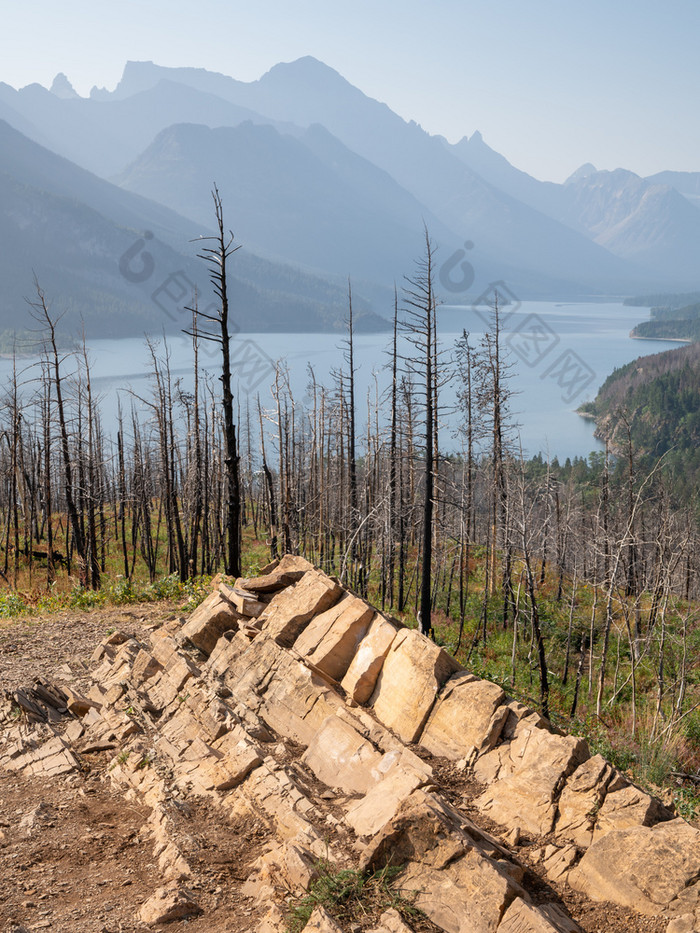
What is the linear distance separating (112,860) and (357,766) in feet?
9.22

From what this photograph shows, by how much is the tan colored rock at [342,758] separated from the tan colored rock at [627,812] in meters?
2.37

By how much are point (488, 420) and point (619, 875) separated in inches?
970

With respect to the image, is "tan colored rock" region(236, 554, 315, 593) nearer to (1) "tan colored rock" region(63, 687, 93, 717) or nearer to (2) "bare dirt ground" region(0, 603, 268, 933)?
(1) "tan colored rock" region(63, 687, 93, 717)

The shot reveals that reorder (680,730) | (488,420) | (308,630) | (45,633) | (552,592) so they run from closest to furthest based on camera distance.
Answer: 1. (308,630)
2. (680,730)
3. (45,633)
4. (488,420)
5. (552,592)

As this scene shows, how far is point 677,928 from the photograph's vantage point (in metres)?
5.66

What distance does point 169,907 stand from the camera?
6.33 metres

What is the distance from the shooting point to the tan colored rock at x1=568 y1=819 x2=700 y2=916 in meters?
6.02

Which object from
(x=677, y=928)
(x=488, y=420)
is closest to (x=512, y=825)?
(x=677, y=928)

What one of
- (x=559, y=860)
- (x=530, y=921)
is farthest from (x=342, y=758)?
(x=530, y=921)

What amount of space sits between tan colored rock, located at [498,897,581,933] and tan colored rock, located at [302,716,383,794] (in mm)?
2324

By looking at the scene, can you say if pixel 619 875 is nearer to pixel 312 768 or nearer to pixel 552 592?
pixel 312 768

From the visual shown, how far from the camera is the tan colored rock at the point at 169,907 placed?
6.30 m

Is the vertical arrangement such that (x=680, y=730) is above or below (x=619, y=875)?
below

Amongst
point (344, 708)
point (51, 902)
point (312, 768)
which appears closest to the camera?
point (51, 902)
